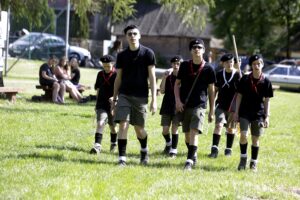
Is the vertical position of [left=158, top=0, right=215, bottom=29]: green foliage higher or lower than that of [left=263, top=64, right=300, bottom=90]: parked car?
higher

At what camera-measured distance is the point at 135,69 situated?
9.38 metres

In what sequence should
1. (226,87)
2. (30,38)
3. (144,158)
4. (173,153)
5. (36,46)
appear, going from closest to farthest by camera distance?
(144,158)
(173,153)
(226,87)
(30,38)
(36,46)

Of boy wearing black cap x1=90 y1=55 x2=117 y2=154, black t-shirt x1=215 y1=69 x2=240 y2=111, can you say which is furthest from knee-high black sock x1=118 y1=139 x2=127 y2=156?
black t-shirt x1=215 y1=69 x2=240 y2=111

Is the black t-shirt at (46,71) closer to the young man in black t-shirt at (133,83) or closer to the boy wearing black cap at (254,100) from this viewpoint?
the young man in black t-shirt at (133,83)

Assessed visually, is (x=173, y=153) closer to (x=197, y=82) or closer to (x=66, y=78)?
(x=197, y=82)

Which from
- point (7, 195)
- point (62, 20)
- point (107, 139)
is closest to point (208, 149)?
point (107, 139)

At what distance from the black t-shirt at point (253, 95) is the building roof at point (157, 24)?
49325 millimetres

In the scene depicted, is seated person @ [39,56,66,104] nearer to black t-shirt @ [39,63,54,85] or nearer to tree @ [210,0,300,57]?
black t-shirt @ [39,63,54,85]

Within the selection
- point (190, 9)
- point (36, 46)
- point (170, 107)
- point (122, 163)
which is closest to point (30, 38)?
point (36, 46)

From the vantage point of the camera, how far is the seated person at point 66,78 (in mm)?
19812

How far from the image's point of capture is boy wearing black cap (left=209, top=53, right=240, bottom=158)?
443 inches

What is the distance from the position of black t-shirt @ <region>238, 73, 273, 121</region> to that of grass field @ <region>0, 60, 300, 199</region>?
2.85 ft

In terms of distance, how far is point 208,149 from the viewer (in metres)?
12.2

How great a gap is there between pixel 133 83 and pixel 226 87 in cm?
249
